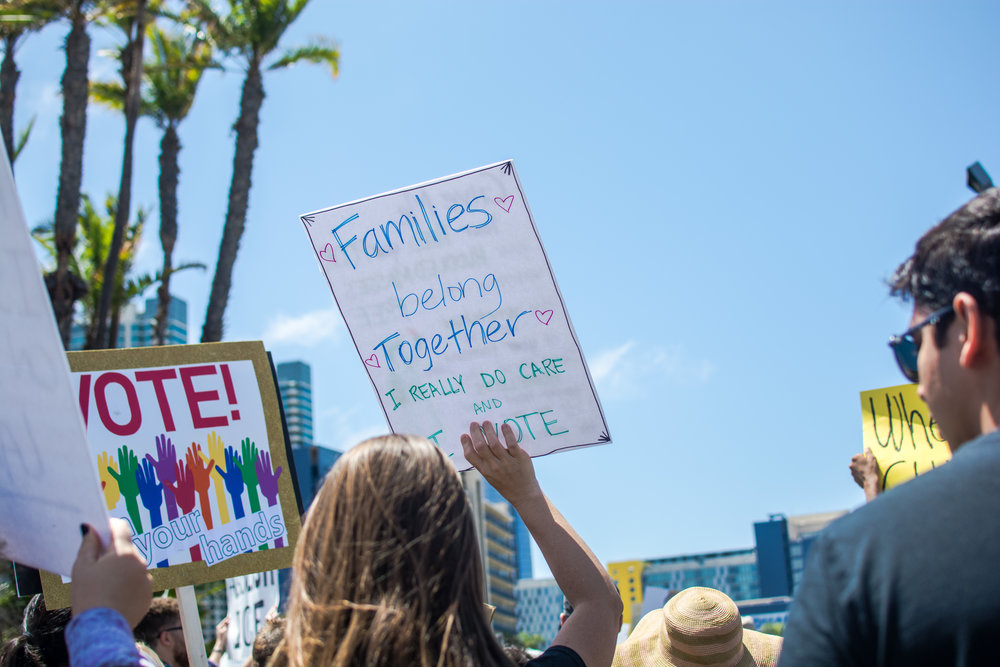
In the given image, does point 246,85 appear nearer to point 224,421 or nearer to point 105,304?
point 105,304

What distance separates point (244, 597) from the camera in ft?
20.8

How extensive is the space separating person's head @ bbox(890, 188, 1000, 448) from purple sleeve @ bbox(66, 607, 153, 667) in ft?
4.16

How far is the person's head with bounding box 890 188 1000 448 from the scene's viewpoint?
1384 millimetres

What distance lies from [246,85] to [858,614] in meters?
15.4

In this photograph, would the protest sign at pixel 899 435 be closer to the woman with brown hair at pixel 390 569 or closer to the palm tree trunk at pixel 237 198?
the woman with brown hair at pixel 390 569

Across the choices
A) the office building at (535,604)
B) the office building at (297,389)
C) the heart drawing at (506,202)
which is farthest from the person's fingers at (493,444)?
the office building at (535,604)

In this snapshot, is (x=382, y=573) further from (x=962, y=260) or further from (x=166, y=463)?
(x=166, y=463)

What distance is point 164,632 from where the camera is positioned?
3.85 m

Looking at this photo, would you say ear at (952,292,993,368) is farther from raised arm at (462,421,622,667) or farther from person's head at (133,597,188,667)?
person's head at (133,597,188,667)

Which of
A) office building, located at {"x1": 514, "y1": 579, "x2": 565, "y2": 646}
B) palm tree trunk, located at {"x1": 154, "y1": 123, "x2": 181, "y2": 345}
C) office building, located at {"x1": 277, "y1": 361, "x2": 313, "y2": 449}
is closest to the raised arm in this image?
palm tree trunk, located at {"x1": 154, "y1": 123, "x2": 181, "y2": 345}

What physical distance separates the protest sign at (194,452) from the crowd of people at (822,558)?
161 cm

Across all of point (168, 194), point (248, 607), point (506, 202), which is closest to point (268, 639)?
point (506, 202)

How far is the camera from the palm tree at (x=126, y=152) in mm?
13898

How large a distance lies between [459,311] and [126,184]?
12.5 m
